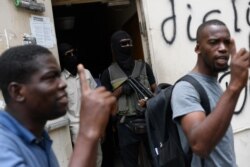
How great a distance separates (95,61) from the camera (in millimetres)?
7090

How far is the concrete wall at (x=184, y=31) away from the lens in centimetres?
427


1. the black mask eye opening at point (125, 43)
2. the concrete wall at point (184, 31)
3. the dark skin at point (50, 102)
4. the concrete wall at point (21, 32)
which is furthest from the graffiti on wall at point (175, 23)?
the dark skin at point (50, 102)

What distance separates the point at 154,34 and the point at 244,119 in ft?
4.55

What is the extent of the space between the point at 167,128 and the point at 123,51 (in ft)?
6.78

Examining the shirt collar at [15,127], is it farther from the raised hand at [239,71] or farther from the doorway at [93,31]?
the doorway at [93,31]

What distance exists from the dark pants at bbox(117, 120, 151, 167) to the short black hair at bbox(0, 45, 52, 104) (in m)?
2.66

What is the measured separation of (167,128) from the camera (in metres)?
2.24

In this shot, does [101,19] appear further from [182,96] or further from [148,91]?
[182,96]

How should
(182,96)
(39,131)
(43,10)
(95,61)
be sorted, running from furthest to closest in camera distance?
(95,61) < (43,10) < (182,96) < (39,131)

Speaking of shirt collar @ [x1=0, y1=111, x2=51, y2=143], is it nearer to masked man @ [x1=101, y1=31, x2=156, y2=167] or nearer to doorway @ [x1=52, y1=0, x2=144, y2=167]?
masked man @ [x1=101, y1=31, x2=156, y2=167]

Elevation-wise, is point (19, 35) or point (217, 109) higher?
point (19, 35)

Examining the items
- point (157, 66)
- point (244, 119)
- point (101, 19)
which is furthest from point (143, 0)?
point (101, 19)

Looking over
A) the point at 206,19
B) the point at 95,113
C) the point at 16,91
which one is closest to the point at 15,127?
the point at 16,91

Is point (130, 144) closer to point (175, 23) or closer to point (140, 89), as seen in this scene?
point (140, 89)
